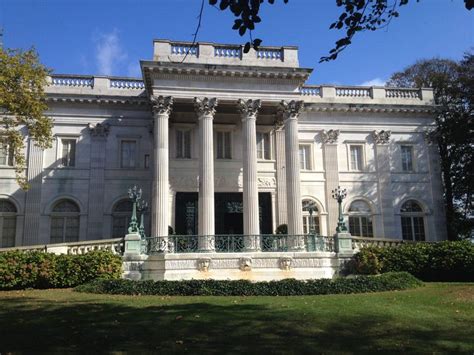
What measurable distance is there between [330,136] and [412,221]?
781 cm

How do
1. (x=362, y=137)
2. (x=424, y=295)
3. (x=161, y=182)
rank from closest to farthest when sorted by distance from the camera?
1. (x=424, y=295)
2. (x=161, y=182)
3. (x=362, y=137)

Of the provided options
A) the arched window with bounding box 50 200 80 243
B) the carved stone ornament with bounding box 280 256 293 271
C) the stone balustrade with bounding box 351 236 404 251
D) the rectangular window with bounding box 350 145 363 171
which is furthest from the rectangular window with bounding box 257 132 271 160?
the arched window with bounding box 50 200 80 243

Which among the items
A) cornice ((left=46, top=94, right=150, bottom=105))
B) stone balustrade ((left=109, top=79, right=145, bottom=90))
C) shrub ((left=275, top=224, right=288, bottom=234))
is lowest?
shrub ((left=275, top=224, right=288, bottom=234))

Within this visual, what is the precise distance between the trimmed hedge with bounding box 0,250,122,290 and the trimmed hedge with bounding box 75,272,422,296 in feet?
5.28

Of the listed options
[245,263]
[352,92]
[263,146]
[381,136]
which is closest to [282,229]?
[263,146]

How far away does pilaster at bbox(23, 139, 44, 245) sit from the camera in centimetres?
2762

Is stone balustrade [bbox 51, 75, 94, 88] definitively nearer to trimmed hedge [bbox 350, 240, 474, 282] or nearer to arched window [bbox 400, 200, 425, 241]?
trimmed hedge [bbox 350, 240, 474, 282]

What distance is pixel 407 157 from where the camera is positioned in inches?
1278

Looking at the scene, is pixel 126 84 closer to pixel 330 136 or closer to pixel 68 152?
pixel 68 152

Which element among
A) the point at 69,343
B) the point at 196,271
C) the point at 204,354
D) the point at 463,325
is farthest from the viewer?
the point at 196,271

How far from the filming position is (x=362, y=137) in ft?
105

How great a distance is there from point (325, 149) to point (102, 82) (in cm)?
1480

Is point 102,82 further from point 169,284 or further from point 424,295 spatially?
point 424,295

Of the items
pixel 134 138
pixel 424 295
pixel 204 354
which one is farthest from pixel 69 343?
pixel 134 138
